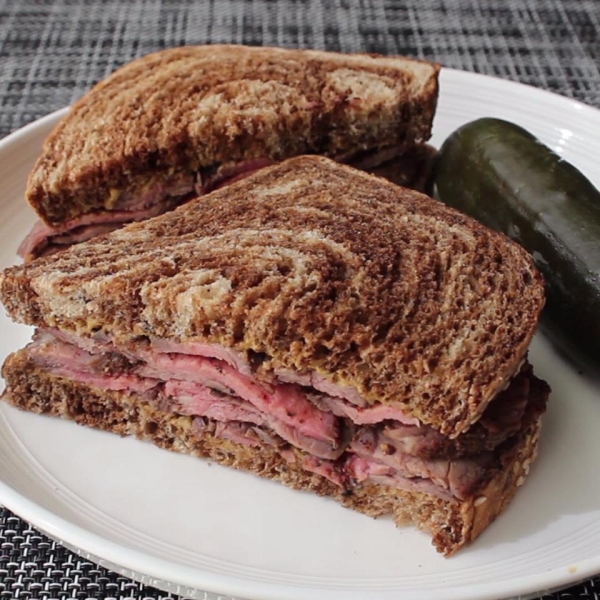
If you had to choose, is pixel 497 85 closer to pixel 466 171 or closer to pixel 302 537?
pixel 466 171

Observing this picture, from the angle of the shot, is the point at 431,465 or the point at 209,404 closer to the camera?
the point at 431,465

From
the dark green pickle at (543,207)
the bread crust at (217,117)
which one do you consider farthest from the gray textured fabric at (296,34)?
the dark green pickle at (543,207)

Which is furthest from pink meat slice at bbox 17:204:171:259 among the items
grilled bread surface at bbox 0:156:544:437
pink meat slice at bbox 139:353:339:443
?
pink meat slice at bbox 139:353:339:443

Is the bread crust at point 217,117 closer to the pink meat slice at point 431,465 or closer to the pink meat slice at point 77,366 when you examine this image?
the pink meat slice at point 77,366

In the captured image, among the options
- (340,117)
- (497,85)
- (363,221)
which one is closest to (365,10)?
(497,85)

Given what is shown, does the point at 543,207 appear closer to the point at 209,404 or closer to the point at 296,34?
the point at 209,404

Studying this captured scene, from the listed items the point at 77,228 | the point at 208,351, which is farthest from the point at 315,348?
the point at 77,228
